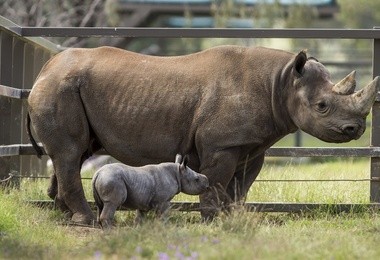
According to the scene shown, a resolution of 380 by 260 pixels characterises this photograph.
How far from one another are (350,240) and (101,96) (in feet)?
9.97

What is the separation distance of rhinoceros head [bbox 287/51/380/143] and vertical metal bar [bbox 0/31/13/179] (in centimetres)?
271

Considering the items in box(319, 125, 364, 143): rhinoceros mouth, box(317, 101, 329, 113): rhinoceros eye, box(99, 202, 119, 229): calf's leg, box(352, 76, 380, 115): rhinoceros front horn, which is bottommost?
box(99, 202, 119, 229): calf's leg

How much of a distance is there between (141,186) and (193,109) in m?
0.99

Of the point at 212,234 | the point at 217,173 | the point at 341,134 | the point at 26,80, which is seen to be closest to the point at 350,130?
the point at 341,134

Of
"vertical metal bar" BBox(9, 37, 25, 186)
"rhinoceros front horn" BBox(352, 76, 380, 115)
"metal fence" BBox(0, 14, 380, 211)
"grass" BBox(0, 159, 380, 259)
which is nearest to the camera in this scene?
"grass" BBox(0, 159, 380, 259)

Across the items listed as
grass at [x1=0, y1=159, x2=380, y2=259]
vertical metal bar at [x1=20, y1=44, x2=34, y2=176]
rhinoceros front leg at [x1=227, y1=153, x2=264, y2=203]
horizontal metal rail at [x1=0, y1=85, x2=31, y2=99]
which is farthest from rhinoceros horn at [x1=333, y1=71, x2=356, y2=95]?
vertical metal bar at [x1=20, y1=44, x2=34, y2=176]

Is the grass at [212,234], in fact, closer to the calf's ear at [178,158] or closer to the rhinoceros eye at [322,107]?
the calf's ear at [178,158]

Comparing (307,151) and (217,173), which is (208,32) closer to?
(307,151)

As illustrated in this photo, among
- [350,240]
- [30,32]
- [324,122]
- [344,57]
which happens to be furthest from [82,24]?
[350,240]

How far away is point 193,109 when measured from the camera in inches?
395

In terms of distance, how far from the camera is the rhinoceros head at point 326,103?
9789mm

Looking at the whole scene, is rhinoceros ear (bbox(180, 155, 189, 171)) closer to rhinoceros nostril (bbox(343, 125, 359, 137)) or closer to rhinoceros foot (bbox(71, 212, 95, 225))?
rhinoceros foot (bbox(71, 212, 95, 225))

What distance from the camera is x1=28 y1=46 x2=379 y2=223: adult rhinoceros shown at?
32.3 feet

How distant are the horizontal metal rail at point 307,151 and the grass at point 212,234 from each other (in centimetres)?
38
